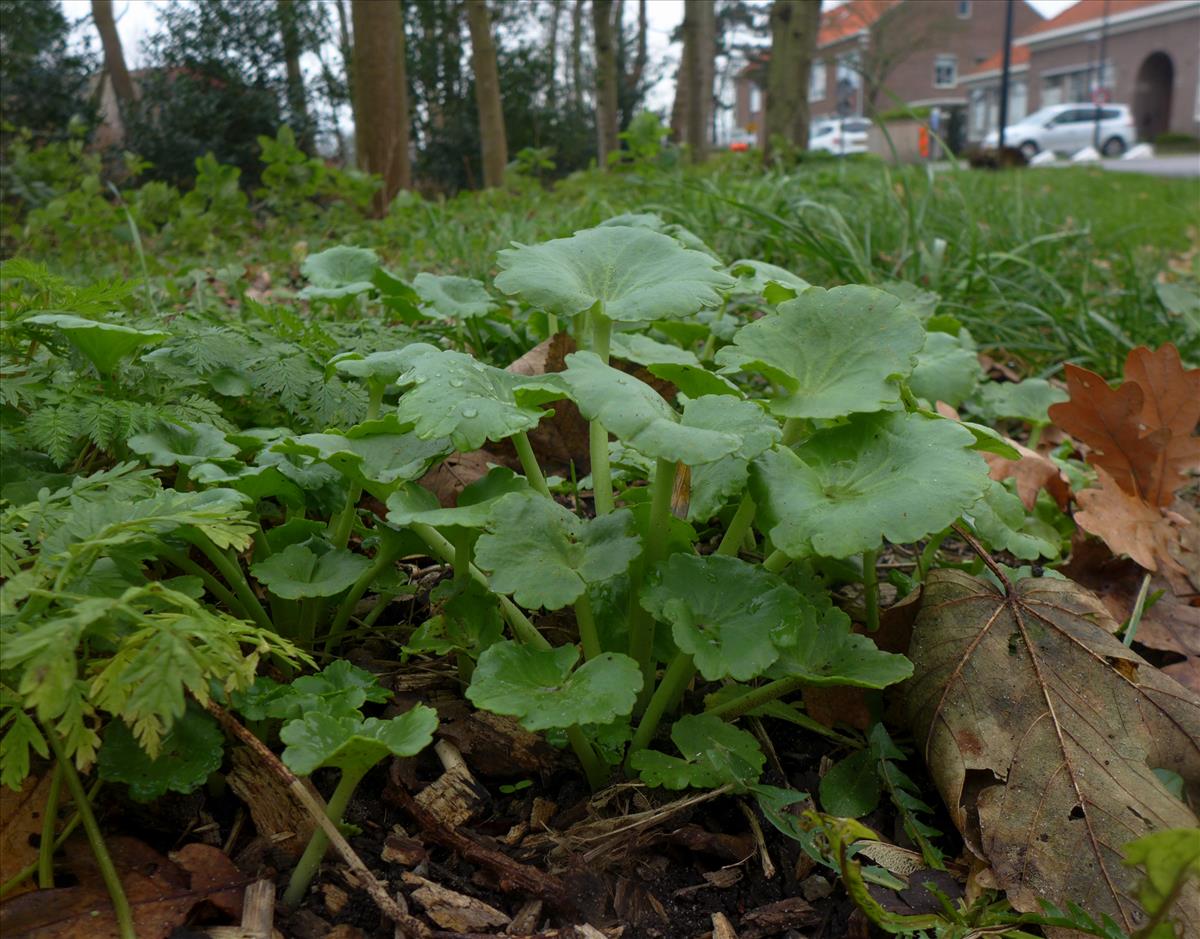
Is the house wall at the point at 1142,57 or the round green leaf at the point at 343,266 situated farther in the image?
the house wall at the point at 1142,57

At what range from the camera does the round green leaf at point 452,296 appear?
5.79ft

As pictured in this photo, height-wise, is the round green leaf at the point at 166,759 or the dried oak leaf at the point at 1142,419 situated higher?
the dried oak leaf at the point at 1142,419

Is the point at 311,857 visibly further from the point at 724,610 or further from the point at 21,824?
the point at 724,610

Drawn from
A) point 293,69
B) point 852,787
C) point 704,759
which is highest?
point 293,69

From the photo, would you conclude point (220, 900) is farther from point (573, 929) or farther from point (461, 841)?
point (573, 929)

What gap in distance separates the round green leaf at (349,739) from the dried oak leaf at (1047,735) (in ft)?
2.13

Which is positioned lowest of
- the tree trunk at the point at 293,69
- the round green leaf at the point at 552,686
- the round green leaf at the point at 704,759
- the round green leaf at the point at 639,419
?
the round green leaf at the point at 704,759

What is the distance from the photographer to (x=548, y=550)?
1.05 m

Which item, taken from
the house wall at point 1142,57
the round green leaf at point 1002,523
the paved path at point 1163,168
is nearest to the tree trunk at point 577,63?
the paved path at point 1163,168

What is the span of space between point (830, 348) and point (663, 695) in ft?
1.56

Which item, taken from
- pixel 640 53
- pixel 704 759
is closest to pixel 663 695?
pixel 704 759

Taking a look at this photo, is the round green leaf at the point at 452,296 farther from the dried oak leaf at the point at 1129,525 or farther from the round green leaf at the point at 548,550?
the dried oak leaf at the point at 1129,525

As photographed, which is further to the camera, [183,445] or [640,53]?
[640,53]

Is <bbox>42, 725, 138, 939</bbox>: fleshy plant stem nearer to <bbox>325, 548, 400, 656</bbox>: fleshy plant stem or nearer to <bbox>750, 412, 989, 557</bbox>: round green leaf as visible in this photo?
<bbox>325, 548, 400, 656</bbox>: fleshy plant stem
